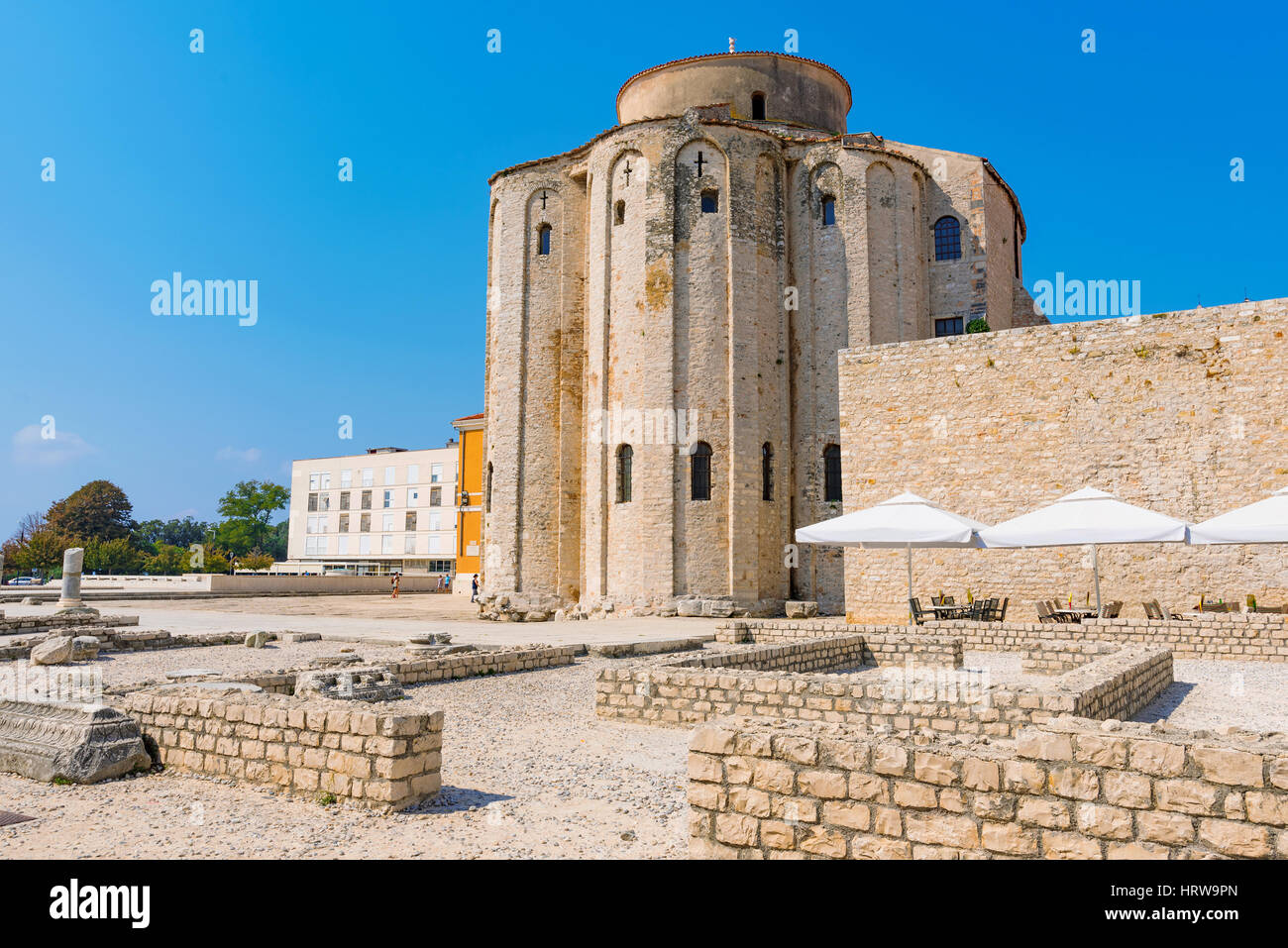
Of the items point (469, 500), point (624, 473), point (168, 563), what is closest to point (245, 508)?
point (168, 563)

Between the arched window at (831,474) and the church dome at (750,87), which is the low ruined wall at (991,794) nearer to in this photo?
the arched window at (831,474)

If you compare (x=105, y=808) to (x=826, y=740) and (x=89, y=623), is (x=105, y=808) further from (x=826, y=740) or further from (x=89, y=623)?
(x=89, y=623)

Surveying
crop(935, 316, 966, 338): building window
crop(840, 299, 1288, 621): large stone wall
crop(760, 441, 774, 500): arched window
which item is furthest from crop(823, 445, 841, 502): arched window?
crop(840, 299, 1288, 621): large stone wall

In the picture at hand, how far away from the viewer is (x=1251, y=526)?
39.2 ft

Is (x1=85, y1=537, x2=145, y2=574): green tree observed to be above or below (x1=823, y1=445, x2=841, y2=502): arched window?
below

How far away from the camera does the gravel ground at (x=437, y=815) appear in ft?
14.6

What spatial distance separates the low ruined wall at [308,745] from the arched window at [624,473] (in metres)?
19.9

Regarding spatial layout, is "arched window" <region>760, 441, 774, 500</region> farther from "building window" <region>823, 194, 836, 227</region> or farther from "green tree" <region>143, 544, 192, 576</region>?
"green tree" <region>143, 544, 192, 576</region>

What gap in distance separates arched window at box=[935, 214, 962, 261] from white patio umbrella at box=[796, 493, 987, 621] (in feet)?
49.6

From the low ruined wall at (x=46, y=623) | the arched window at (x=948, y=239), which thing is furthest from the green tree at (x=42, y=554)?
the arched window at (x=948, y=239)

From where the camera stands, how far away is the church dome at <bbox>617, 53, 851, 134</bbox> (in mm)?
29531

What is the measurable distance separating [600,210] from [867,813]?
2549 cm

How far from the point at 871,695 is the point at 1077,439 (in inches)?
481
